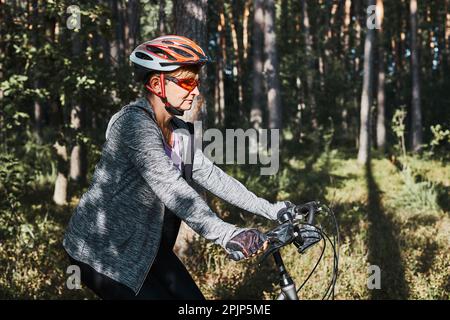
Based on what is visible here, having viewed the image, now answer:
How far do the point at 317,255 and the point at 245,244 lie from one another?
501cm

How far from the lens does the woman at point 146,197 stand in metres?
2.49

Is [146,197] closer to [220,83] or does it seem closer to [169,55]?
[169,55]

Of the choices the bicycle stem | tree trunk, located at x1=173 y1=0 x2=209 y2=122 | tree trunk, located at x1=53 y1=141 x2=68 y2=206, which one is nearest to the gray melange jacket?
the bicycle stem

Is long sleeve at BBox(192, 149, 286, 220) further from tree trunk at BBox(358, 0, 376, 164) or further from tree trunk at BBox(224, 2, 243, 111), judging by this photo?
tree trunk at BBox(224, 2, 243, 111)

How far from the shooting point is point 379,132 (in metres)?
21.1

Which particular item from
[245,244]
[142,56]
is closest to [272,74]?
[142,56]

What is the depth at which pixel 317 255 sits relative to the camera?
22.9 ft

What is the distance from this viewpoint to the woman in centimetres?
249

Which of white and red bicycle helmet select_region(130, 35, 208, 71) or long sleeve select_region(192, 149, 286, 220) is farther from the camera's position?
long sleeve select_region(192, 149, 286, 220)

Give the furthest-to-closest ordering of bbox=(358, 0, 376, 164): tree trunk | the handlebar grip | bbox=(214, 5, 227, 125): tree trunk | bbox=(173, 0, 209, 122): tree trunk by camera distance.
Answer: bbox=(214, 5, 227, 125): tree trunk, bbox=(358, 0, 376, 164): tree trunk, bbox=(173, 0, 209, 122): tree trunk, the handlebar grip

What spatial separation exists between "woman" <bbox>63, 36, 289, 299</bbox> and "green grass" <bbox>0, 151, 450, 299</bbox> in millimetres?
3111

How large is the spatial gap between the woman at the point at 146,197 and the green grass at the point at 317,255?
3.11 metres
